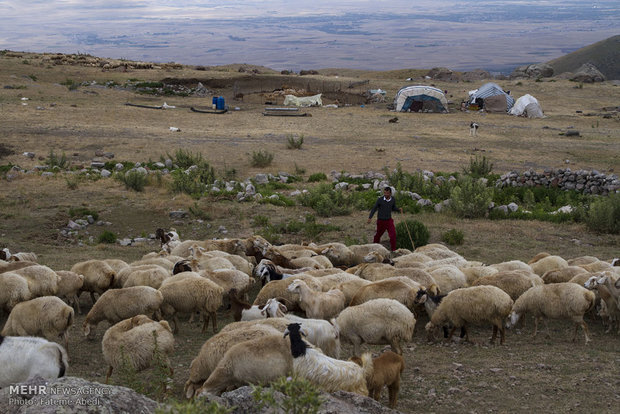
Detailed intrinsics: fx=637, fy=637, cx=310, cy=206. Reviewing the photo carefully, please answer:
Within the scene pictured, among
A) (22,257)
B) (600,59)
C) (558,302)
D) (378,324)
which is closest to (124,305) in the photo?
(378,324)

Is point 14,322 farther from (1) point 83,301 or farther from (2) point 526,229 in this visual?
(2) point 526,229

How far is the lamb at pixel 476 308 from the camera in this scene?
27.3 feet

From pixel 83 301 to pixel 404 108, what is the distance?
30158mm

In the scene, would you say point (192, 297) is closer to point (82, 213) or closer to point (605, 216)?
point (82, 213)

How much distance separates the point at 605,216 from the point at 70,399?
1345cm

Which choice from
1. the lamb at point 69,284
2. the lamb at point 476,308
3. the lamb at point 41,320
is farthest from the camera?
the lamb at point 69,284

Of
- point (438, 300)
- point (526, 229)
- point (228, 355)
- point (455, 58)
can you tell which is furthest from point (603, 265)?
point (455, 58)

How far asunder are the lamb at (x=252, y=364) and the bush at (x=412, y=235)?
8.25 m

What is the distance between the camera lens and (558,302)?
8492 mm

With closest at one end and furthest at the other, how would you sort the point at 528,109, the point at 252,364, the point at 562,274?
the point at 252,364 < the point at 562,274 < the point at 528,109

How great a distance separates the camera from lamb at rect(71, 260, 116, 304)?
1003 cm

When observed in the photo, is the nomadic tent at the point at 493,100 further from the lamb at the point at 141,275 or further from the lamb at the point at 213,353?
the lamb at the point at 213,353

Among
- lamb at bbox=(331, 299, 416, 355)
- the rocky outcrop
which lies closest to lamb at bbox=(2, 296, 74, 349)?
lamb at bbox=(331, 299, 416, 355)

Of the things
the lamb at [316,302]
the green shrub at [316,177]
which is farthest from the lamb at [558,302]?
the green shrub at [316,177]
